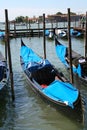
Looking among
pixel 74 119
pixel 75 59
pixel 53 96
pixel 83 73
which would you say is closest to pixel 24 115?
pixel 53 96

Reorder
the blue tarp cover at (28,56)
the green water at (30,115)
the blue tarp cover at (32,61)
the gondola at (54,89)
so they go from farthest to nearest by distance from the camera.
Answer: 1. the blue tarp cover at (28,56)
2. the blue tarp cover at (32,61)
3. the green water at (30,115)
4. the gondola at (54,89)

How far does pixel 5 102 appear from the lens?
11.8 metres

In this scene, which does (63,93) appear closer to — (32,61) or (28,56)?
(32,61)

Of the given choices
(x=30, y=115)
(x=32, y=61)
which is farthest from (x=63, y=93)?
(x=32, y=61)

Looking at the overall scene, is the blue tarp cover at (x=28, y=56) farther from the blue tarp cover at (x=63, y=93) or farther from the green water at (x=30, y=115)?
the blue tarp cover at (x=63, y=93)

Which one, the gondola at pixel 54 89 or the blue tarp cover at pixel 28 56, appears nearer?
the gondola at pixel 54 89

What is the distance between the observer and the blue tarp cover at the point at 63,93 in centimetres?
933

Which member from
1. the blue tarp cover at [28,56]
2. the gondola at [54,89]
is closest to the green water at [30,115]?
the gondola at [54,89]

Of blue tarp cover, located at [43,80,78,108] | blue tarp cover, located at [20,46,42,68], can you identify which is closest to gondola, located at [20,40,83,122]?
blue tarp cover, located at [43,80,78,108]

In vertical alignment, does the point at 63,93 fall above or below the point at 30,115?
above

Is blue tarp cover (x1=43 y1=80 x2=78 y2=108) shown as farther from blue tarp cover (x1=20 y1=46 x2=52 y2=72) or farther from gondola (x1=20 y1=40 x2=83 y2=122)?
blue tarp cover (x1=20 y1=46 x2=52 y2=72)

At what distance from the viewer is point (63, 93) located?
9836 millimetres

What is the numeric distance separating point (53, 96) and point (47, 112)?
864 millimetres

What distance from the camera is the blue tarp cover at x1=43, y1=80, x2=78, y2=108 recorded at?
9328mm
